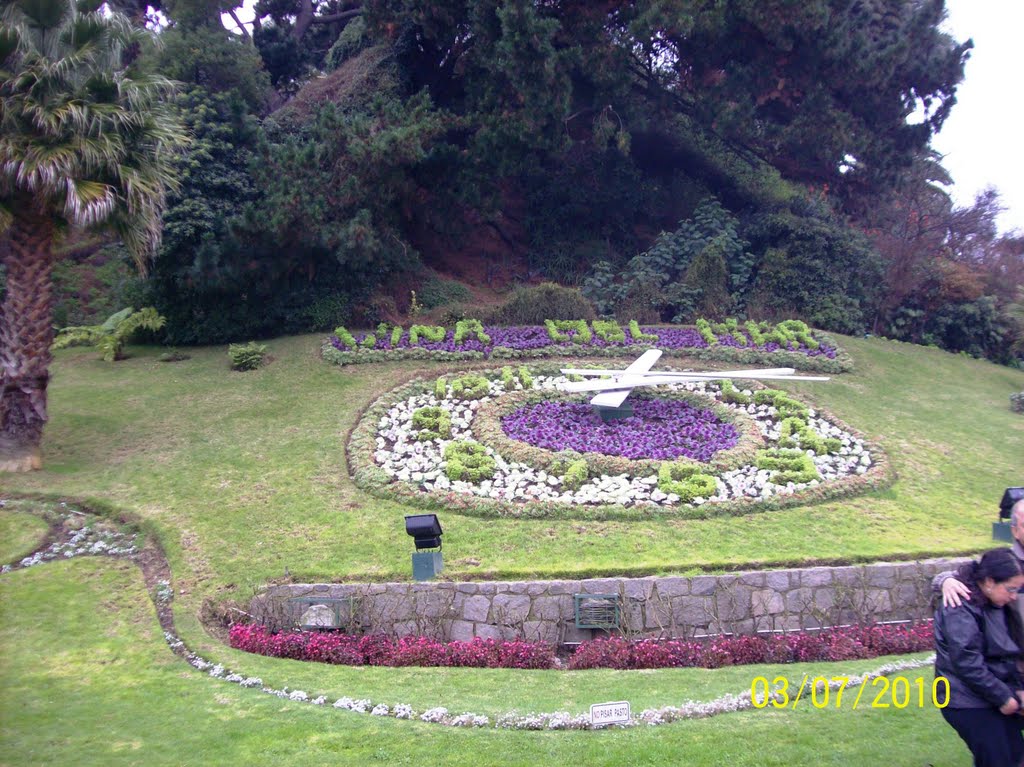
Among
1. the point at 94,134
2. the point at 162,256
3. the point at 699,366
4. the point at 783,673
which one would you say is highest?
the point at 94,134

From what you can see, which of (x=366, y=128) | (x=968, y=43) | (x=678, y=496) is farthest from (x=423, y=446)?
(x=968, y=43)

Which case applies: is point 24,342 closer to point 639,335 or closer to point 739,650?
point 739,650

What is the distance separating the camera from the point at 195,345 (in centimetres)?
1848

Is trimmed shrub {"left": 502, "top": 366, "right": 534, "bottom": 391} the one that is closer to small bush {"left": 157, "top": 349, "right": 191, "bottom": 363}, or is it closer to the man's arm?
small bush {"left": 157, "top": 349, "right": 191, "bottom": 363}

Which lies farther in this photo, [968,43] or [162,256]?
[968,43]

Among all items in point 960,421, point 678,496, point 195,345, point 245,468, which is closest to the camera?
point 678,496

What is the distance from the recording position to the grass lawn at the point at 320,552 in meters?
6.15

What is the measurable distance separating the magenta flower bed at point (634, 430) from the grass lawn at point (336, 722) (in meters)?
4.96

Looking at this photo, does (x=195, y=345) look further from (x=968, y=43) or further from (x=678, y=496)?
(x=968, y=43)

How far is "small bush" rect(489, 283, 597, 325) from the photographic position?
1927 centimetres

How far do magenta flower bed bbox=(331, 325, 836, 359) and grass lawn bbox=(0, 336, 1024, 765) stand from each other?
931 mm

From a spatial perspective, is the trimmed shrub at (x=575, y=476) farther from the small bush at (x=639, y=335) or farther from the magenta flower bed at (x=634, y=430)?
the small bush at (x=639, y=335)

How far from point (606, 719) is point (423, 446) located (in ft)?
24.8
